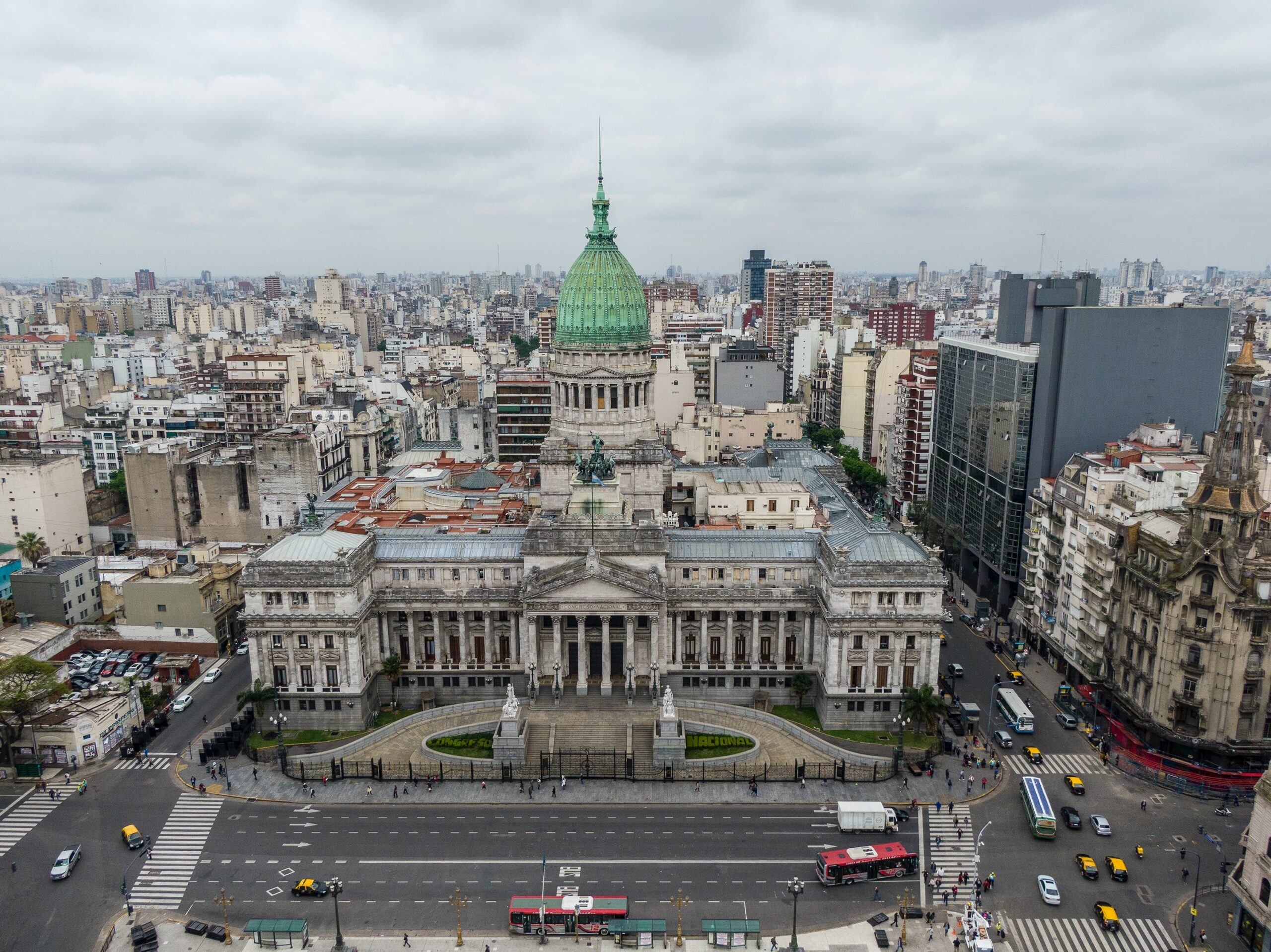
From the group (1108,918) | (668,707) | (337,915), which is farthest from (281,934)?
(1108,918)

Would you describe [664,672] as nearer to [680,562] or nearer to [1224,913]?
[680,562]

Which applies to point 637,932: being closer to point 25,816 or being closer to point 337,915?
point 337,915

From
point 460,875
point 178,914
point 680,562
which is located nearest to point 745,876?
point 460,875

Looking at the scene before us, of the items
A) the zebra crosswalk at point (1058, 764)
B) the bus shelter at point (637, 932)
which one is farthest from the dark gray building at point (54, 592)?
the zebra crosswalk at point (1058, 764)

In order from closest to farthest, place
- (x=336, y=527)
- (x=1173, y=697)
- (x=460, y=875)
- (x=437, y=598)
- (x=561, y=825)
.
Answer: (x=460, y=875)
(x=561, y=825)
(x=1173, y=697)
(x=437, y=598)
(x=336, y=527)

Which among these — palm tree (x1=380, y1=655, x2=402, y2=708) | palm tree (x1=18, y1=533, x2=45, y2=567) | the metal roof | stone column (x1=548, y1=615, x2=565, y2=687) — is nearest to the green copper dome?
the metal roof

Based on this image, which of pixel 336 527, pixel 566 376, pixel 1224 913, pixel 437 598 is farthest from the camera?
pixel 566 376
